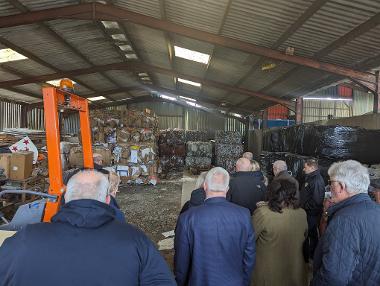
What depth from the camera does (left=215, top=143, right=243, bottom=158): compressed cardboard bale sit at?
15.1m

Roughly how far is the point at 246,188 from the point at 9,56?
1037 centimetres

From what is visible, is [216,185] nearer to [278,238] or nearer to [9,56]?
[278,238]

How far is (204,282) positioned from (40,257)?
1.59 meters

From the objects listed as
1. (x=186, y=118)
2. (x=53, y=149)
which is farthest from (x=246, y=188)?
(x=186, y=118)

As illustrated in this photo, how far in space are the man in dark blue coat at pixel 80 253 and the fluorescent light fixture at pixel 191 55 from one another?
9705 mm

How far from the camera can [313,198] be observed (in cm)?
474

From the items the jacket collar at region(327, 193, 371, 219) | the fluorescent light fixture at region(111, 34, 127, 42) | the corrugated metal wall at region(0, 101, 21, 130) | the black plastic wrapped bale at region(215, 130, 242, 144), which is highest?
the fluorescent light fixture at region(111, 34, 127, 42)

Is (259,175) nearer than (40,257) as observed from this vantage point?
No

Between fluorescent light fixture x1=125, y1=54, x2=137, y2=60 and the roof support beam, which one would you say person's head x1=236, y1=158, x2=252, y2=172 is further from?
fluorescent light fixture x1=125, y1=54, x2=137, y2=60

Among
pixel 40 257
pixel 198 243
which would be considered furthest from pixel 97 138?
pixel 40 257

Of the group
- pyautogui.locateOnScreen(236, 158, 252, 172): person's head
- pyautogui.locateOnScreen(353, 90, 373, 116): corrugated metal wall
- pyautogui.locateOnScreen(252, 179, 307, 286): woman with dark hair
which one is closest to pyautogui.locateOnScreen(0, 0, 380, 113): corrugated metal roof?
pyautogui.locateOnScreen(236, 158, 252, 172): person's head

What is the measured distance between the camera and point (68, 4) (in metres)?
8.27

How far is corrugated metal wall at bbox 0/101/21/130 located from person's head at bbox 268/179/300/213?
703 inches

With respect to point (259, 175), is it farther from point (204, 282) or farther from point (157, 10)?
point (157, 10)
